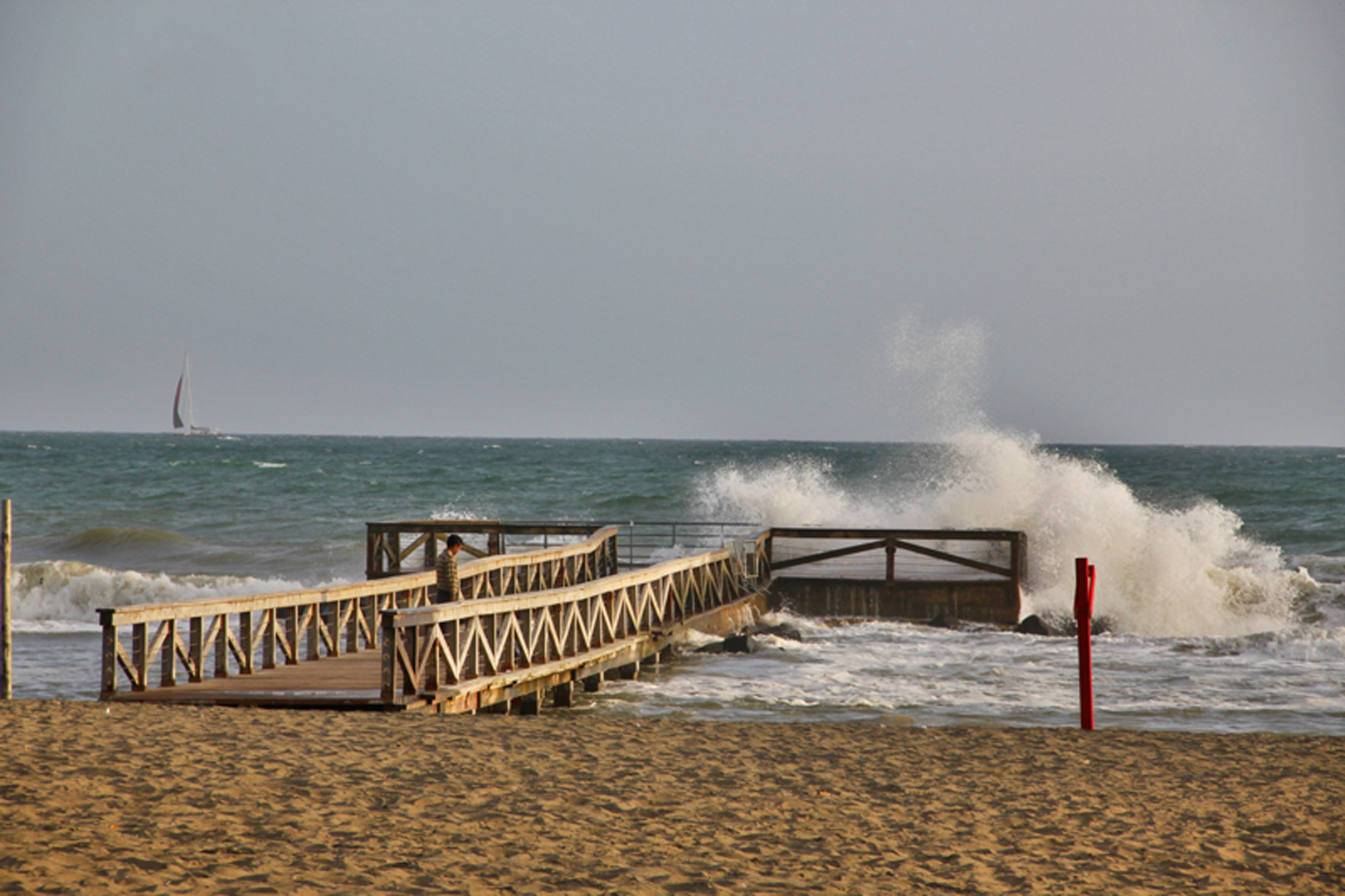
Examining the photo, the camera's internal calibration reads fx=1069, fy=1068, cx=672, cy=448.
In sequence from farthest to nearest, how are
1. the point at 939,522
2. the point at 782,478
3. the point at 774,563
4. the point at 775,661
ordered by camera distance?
the point at 782,478 → the point at 939,522 → the point at 774,563 → the point at 775,661

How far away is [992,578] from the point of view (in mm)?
21984

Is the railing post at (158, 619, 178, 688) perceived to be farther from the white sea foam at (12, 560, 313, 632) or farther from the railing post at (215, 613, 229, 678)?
the white sea foam at (12, 560, 313, 632)

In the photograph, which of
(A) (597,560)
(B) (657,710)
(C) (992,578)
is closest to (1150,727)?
(B) (657,710)

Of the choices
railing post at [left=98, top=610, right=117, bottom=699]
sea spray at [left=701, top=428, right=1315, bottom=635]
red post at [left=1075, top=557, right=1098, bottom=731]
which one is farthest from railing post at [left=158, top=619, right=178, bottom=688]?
sea spray at [left=701, top=428, right=1315, bottom=635]

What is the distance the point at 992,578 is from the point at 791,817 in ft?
53.2

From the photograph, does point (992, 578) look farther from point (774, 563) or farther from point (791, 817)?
point (791, 817)

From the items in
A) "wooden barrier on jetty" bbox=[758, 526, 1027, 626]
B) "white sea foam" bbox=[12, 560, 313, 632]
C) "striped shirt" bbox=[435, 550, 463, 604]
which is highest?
"striped shirt" bbox=[435, 550, 463, 604]

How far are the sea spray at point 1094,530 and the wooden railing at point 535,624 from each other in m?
8.27

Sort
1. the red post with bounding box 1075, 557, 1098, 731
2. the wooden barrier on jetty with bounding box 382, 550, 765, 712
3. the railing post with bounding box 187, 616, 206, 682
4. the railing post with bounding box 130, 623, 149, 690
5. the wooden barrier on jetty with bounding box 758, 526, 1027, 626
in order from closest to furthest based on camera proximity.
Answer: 1. the red post with bounding box 1075, 557, 1098, 731
2. the wooden barrier on jetty with bounding box 382, 550, 765, 712
3. the railing post with bounding box 130, 623, 149, 690
4. the railing post with bounding box 187, 616, 206, 682
5. the wooden barrier on jetty with bounding box 758, 526, 1027, 626

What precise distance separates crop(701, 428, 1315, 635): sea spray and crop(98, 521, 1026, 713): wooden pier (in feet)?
6.52

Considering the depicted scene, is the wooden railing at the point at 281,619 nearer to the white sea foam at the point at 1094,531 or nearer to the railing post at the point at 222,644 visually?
the railing post at the point at 222,644

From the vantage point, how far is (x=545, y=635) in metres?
13.6

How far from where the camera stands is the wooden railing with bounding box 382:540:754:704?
10.8 metres

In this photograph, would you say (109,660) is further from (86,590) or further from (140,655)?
(86,590)
